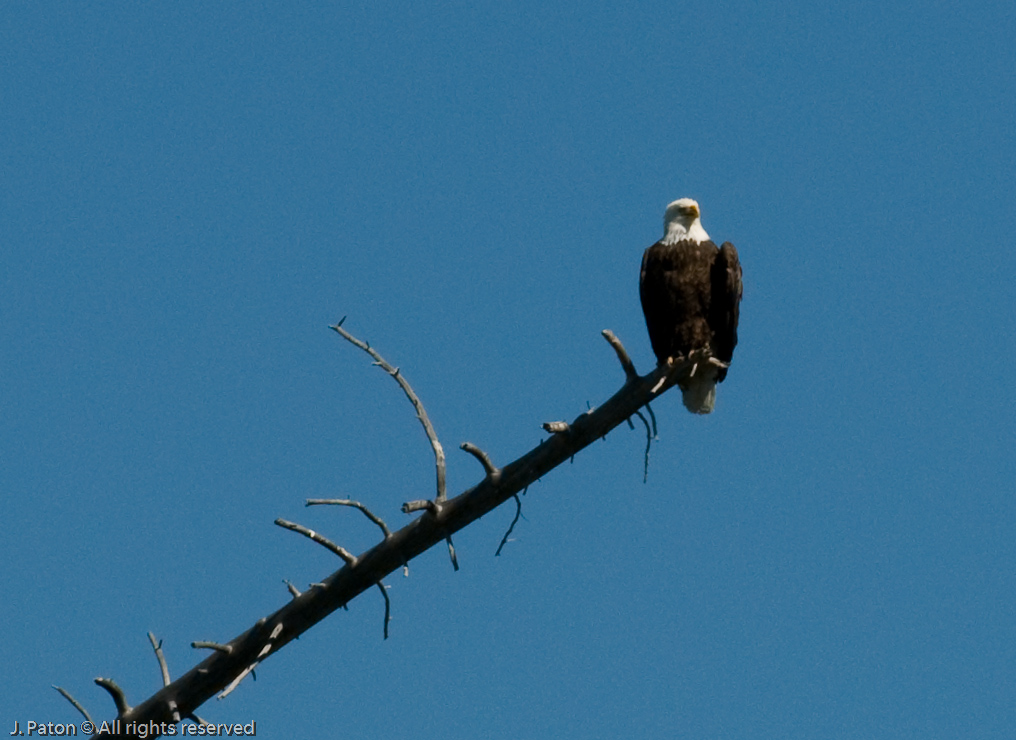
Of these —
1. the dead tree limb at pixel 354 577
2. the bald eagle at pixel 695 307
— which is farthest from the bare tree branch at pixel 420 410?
the bald eagle at pixel 695 307

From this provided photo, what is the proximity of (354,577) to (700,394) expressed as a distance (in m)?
2.84

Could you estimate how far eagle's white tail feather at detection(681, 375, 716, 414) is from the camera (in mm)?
7422

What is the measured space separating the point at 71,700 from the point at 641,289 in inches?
148

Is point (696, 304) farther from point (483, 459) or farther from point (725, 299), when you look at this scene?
point (483, 459)

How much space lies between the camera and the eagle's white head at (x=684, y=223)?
25.5ft

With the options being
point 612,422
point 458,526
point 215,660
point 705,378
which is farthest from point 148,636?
point 705,378

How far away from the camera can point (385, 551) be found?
16.7 ft

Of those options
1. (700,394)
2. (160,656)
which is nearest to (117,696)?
(160,656)

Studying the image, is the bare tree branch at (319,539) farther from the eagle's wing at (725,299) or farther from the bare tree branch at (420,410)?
the eagle's wing at (725,299)

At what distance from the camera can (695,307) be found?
7.39 meters

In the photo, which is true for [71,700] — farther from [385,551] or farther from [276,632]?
[385,551]

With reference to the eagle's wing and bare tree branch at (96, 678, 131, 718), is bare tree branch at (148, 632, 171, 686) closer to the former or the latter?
bare tree branch at (96, 678, 131, 718)

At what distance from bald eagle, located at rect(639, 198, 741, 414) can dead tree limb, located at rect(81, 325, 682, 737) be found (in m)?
2.31

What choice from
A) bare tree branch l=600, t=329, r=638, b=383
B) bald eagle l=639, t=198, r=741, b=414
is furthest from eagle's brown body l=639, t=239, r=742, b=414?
bare tree branch l=600, t=329, r=638, b=383
